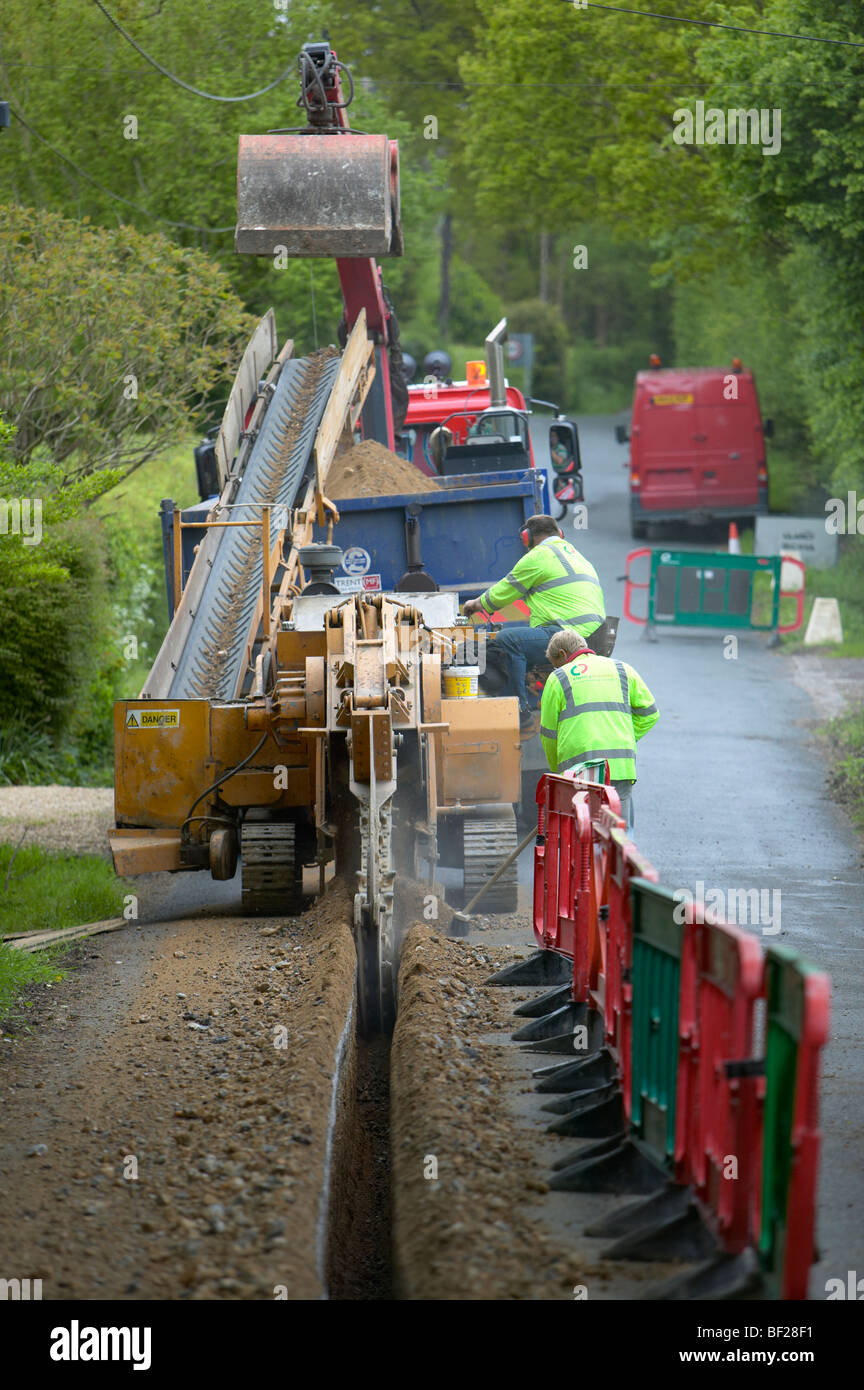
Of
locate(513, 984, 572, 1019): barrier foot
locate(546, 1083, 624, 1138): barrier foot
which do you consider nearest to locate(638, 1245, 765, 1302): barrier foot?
locate(546, 1083, 624, 1138): barrier foot

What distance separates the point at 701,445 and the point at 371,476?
54.6 feet

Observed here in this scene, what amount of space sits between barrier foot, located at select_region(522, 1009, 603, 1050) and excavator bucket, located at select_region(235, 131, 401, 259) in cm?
716

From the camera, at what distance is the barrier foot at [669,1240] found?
15.0 ft

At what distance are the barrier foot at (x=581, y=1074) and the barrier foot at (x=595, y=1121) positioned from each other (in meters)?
0.45

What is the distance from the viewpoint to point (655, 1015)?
5.14m

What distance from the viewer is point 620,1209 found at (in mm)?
4926

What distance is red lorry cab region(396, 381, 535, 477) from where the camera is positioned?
1405 centimetres

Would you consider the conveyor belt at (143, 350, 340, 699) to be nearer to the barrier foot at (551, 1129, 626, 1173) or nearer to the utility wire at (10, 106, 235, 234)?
the barrier foot at (551, 1129, 626, 1173)

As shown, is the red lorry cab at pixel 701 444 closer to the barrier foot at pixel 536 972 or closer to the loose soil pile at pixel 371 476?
the loose soil pile at pixel 371 476

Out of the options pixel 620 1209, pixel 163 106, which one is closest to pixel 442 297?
pixel 163 106

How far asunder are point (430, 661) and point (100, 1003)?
2.48 meters

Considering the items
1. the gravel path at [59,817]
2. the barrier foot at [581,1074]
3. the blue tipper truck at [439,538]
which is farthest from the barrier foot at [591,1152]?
the gravel path at [59,817]

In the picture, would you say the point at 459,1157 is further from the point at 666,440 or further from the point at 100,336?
the point at 666,440
